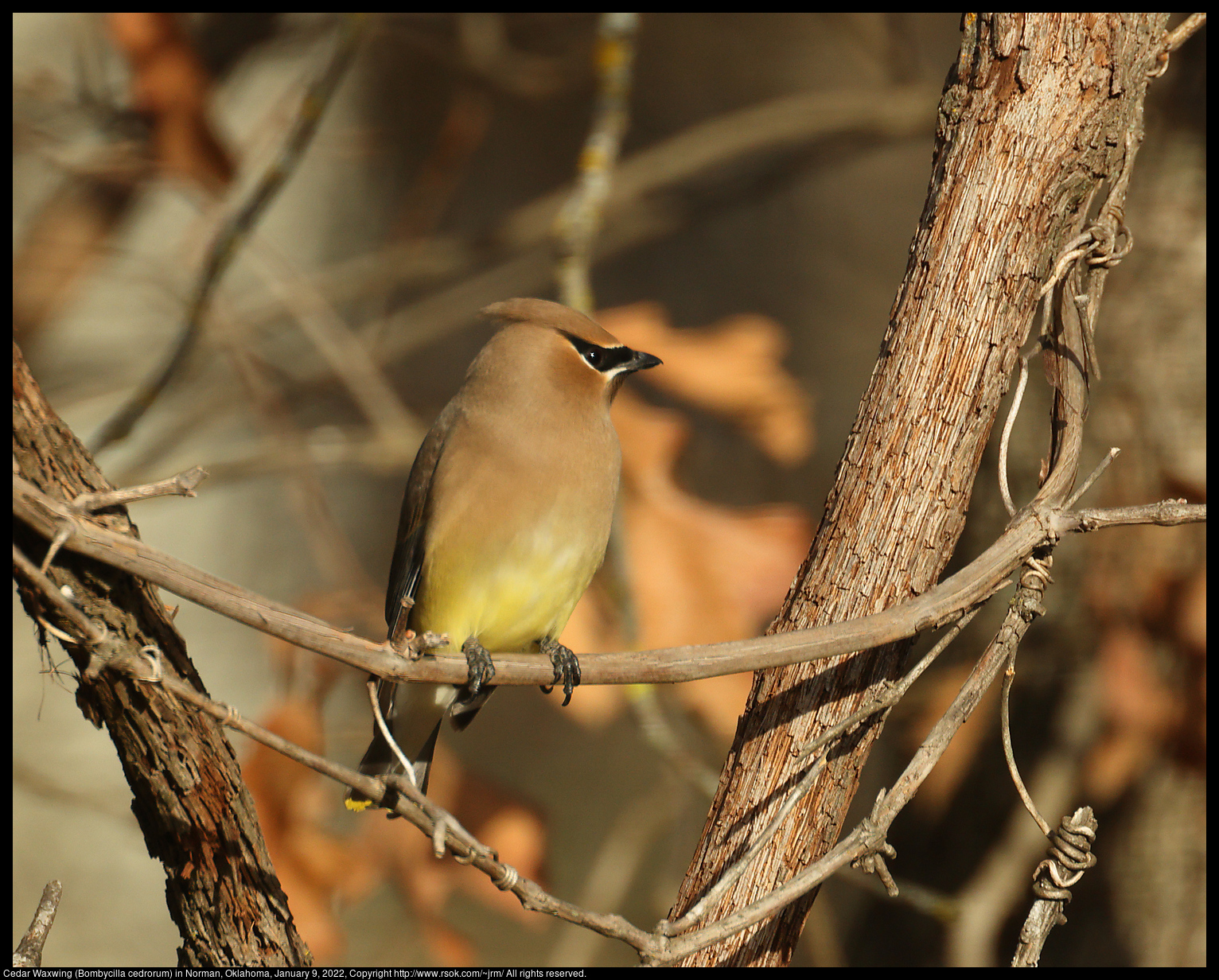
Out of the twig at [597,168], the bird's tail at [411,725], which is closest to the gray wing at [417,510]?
the bird's tail at [411,725]

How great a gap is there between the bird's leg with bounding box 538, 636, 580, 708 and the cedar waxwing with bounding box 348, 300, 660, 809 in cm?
9

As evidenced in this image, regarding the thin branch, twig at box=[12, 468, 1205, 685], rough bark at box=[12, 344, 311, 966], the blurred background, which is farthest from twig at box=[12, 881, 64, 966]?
the thin branch

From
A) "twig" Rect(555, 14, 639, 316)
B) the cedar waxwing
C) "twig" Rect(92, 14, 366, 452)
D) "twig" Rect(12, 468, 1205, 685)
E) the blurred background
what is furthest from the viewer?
the blurred background

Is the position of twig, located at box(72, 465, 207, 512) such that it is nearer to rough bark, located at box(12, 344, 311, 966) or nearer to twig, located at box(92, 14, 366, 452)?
rough bark, located at box(12, 344, 311, 966)

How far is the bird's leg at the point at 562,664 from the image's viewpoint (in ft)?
6.00

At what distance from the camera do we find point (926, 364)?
174 cm

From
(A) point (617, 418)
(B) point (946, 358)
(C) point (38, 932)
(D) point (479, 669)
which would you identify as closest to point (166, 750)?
(C) point (38, 932)

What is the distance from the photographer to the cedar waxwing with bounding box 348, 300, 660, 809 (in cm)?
246

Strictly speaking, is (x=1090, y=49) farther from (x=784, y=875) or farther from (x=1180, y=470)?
(x=1180, y=470)

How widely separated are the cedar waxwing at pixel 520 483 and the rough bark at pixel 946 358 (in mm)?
820

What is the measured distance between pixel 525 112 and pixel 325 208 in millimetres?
1443

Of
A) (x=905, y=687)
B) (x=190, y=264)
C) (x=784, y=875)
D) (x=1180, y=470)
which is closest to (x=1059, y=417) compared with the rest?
(x=905, y=687)

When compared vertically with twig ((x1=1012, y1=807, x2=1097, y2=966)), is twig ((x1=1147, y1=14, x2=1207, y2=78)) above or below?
above

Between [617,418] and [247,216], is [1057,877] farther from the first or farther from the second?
[247,216]
